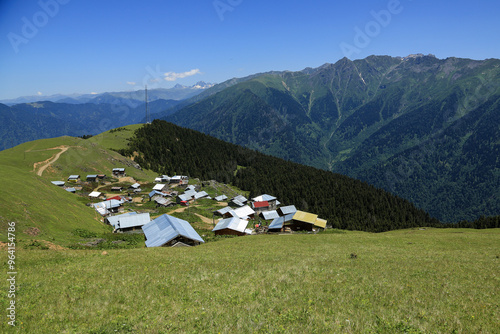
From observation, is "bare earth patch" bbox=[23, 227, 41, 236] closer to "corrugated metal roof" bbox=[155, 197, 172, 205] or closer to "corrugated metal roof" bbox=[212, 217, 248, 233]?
"corrugated metal roof" bbox=[212, 217, 248, 233]

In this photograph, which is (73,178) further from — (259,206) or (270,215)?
(270,215)

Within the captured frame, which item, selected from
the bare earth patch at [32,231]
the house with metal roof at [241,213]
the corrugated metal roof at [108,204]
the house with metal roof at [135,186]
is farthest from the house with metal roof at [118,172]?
the bare earth patch at [32,231]

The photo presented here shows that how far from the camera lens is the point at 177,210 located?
90.8 m

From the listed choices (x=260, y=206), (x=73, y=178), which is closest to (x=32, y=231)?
(x=73, y=178)

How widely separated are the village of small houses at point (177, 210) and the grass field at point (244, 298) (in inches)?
906

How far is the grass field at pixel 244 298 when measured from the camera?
10.3 m

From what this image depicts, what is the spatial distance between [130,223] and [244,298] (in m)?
60.3

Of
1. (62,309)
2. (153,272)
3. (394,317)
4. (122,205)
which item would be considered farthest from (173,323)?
(122,205)

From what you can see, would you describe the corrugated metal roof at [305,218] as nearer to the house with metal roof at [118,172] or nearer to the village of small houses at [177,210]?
the village of small houses at [177,210]

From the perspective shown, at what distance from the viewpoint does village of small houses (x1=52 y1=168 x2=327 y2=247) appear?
4678 cm

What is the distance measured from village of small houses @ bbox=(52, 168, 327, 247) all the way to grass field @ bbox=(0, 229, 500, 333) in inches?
906

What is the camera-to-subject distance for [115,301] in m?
12.4

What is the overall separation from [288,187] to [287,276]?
149594mm

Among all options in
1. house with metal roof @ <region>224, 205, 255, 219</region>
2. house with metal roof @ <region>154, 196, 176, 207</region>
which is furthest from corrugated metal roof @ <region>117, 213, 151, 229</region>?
house with metal roof @ <region>224, 205, 255, 219</region>
